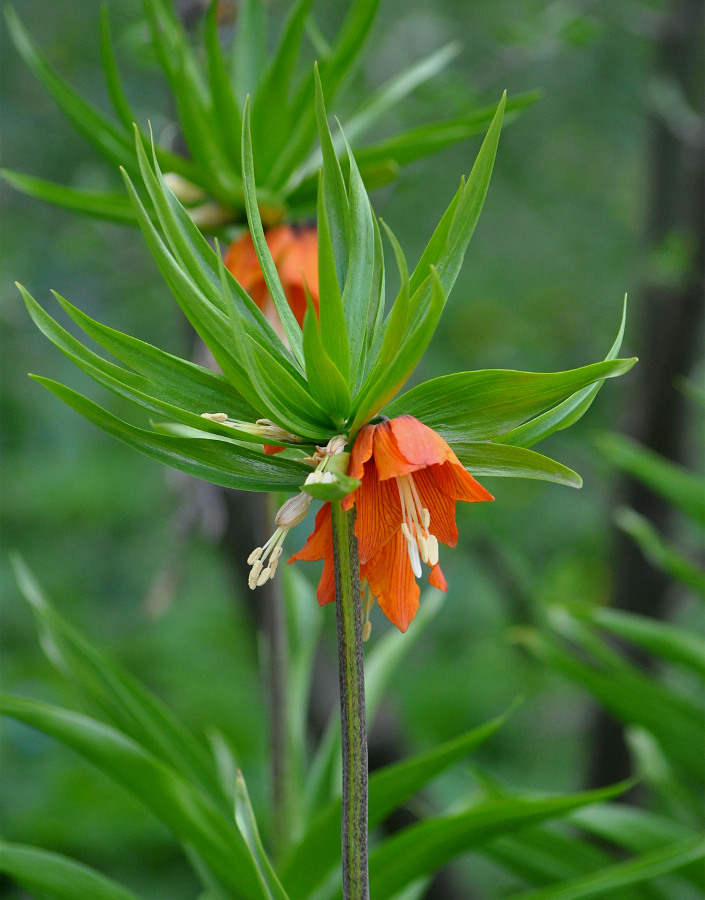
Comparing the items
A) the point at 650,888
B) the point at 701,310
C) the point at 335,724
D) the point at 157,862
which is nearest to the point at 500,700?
the point at 157,862

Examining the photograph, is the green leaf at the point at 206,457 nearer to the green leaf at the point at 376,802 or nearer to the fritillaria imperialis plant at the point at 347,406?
the fritillaria imperialis plant at the point at 347,406

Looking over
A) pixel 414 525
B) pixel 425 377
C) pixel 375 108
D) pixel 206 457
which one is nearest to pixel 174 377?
pixel 206 457

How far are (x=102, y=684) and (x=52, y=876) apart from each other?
0.19m

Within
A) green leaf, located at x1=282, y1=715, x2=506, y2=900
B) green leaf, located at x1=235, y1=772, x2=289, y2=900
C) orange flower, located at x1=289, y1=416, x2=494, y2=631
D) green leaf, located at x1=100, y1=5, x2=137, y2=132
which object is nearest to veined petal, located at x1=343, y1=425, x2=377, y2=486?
orange flower, located at x1=289, y1=416, x2=494, y2=631

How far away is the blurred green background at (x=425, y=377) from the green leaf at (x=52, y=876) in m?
0.92

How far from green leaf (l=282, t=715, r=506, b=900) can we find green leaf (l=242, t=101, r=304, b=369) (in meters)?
0.39

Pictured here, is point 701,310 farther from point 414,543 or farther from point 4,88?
point 4,88

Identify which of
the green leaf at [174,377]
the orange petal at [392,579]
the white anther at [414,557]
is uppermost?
the green leaf at [174,377]

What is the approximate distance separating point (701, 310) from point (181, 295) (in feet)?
4.98

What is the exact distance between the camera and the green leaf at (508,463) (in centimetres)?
46

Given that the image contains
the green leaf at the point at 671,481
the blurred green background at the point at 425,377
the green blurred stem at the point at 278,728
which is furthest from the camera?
the blurred green background at the point at 425,377

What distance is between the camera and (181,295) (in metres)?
0.44

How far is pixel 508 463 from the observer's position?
47 cm

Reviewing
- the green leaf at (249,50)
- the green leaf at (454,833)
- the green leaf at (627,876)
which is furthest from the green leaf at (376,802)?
the green leaf at (249,50)
